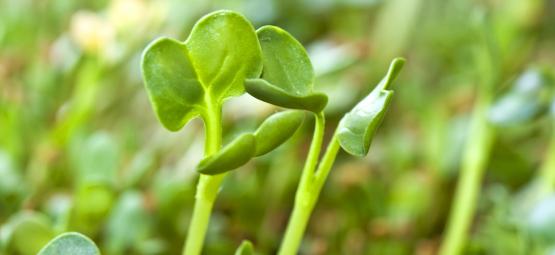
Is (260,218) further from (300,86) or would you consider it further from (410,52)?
(410,52)

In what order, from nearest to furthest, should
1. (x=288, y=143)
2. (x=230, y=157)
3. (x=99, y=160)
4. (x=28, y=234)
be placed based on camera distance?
(x=230, y=157)
(x=28, y=234)
(x=99, y=160)
(x=288, y=143)

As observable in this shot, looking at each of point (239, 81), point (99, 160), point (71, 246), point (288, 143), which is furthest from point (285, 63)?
point (288, 143)

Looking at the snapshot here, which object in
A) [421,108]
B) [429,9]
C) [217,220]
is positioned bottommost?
[217,220]

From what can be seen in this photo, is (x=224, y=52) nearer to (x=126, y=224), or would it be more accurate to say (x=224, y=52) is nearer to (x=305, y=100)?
(x=305, y=100)

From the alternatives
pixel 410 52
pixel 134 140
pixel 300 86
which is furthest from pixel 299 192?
pixel 410 52

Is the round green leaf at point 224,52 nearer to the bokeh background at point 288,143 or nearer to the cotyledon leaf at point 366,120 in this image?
the cotyledon leaf at point 366,120

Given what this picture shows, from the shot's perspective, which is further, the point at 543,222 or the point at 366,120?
the point at 543,222

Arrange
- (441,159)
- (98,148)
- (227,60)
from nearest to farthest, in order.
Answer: (227,60) → (98,148) → (441,159)

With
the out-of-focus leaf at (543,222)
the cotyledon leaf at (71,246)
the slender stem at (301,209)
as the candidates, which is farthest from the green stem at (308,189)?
the out-of-focus leaf at (543,222)
